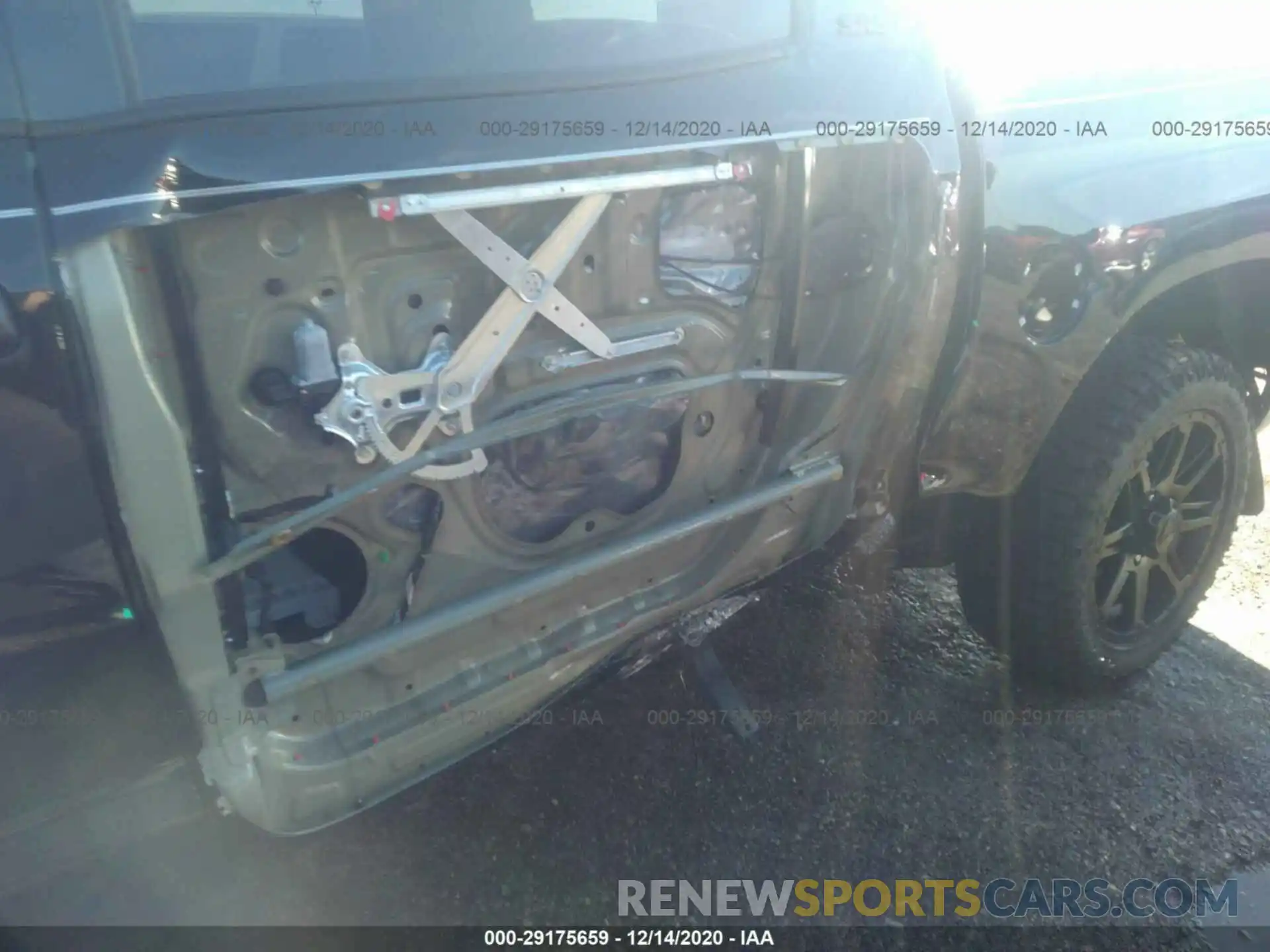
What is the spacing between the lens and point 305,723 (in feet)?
5.67

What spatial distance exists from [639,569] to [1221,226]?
1613mm

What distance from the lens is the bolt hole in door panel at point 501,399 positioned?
149 centimetres

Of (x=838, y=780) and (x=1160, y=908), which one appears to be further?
(x=838, y=780)

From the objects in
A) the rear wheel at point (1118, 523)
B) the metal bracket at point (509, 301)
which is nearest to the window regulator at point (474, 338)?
the metal bracket at point (509, 301)

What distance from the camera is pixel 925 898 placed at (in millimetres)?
2125

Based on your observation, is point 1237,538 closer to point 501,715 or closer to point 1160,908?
point 1160,908

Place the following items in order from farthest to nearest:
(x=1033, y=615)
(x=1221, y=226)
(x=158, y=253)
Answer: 1. (x=1033, y=615)
2. (x=1221, y=226)
3. (x=158, y=253)

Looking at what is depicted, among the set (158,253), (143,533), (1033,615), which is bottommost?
(1033,615)

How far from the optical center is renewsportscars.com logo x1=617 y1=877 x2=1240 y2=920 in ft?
6.86

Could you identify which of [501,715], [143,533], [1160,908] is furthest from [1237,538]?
[143,533]

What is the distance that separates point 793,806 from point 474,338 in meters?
1.36

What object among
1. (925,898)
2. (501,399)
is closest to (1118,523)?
(925,898)

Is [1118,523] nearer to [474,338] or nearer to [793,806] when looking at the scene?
[793,806]

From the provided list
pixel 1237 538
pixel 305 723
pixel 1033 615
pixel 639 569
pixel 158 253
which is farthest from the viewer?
pixel 1237 538
